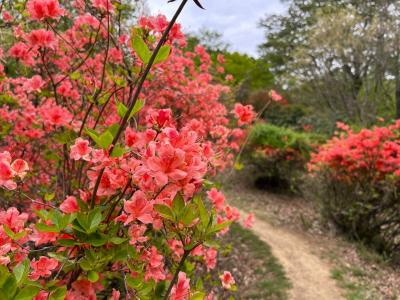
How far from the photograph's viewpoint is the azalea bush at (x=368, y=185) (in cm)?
611

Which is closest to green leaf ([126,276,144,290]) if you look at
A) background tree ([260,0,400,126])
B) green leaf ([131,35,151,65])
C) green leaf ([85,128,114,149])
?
green leaf ([85,128,114,149])

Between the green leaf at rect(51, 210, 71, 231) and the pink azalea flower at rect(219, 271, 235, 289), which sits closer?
the green leaf at rect(51, 210, 71, 231)

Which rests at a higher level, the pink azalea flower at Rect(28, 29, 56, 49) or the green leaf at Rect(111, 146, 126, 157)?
the pink azalea flower at Rect(28, 29, 56, 49)

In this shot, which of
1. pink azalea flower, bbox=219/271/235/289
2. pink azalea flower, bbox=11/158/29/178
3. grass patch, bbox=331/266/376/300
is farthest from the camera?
grass patch, bbox=331/266/376/300

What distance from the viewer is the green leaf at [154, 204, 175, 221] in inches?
40.9

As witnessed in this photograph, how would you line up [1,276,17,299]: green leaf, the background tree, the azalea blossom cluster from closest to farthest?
[1,276,17,299]: green leaf → the azalea blossom cluster → the background tree

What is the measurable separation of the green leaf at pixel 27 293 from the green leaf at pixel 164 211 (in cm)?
37

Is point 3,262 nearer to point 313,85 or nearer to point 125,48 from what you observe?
point 125,48

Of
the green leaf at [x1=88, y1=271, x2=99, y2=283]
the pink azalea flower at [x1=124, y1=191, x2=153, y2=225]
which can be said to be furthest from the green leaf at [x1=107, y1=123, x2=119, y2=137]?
the green leaf at [x1=88, y1=271, x2=99, y2=283]

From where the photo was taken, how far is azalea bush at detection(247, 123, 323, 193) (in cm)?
1018

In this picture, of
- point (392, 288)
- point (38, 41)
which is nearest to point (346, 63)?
point (392, 288)

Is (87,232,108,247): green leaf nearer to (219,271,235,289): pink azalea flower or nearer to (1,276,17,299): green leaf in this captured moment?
(1,276,17,299): green leaf

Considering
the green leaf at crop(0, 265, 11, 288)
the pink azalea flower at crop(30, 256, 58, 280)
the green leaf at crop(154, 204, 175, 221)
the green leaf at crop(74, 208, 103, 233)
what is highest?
the green leaf at crop(154, 204, 175, 221)

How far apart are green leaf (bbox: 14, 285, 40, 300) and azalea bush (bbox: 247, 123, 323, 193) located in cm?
930
